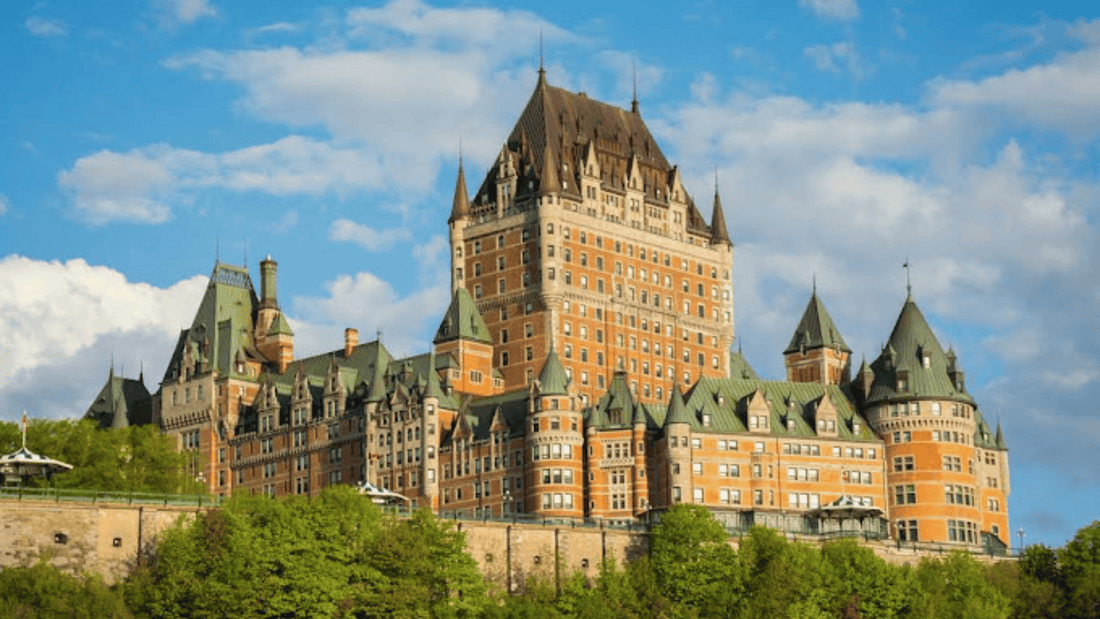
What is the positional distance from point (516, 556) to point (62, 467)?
1292 inches

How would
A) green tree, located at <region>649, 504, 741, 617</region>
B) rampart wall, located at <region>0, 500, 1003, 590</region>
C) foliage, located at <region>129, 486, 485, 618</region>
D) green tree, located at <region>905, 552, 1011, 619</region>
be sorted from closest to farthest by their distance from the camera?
foliage, located at <region>129, 486, 485, 618</region> → rampart wall, located at <region>0, 500, 1003, 590</region> → green tree, located at <region>649, 504, 741, 617</region> → green tree, located at <region>905, 552, 1011, 619</region>

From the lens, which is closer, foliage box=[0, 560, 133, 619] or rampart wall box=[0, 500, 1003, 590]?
foliage box=[0, 560, 133, 619]

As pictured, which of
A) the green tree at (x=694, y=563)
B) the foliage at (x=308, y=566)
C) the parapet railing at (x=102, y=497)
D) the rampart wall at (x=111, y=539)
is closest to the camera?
the foliage at (x=308, y=566)

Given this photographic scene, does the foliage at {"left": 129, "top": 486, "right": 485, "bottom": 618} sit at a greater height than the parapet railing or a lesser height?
lesser

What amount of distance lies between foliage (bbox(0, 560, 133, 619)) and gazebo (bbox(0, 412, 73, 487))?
13145 mm

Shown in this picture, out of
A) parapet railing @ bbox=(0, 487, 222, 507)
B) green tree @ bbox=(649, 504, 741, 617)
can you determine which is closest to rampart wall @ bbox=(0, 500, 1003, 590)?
parapet railing @ bbox=(0, 487, 222, 507)

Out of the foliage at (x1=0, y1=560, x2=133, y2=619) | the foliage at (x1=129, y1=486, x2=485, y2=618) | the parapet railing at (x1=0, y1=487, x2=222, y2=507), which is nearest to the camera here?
the foliage at (x1=0, y1=560, x2=133, y2=619)

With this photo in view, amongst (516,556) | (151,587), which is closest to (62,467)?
(151,587)

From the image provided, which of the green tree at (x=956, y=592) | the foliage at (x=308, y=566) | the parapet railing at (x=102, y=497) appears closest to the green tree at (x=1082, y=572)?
the green tree at (x=956, y=592)

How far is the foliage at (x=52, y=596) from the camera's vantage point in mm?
147525

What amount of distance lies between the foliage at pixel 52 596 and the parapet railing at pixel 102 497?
21.3 feet

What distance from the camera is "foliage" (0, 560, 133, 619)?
147525 millimetres

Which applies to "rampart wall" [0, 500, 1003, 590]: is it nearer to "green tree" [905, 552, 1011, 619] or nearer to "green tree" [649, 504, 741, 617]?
"green tree" [649, 504, 741, 617]

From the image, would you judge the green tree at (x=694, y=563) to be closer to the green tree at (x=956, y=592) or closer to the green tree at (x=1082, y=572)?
the green tree at (x=956, y=592)
